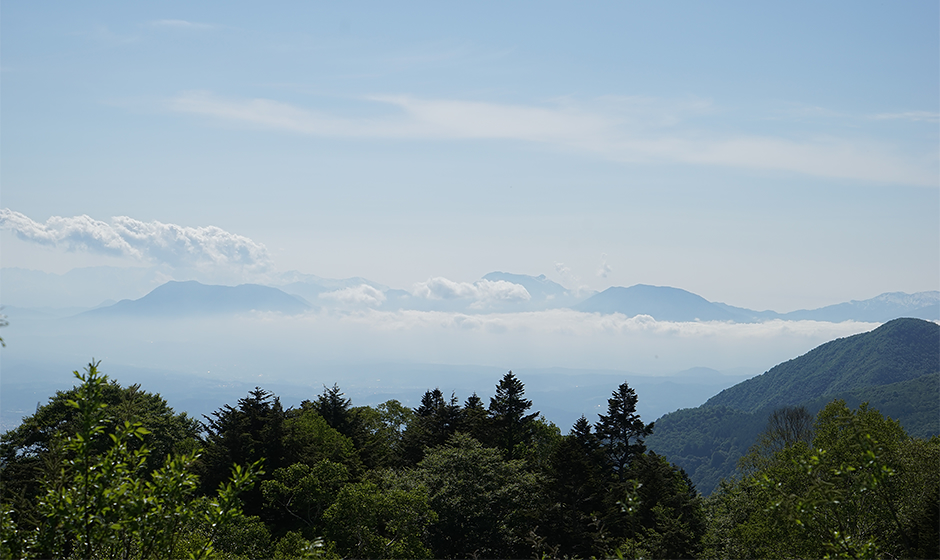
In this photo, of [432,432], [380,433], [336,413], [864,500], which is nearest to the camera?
[864,500]

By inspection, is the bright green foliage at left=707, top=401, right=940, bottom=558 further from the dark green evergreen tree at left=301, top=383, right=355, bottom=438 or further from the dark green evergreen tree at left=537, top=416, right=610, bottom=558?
the dark green evergreen tree at left=301, top=383, right=355, bottom=438

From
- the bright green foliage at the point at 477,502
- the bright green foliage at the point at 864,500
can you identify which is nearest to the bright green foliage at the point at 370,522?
the bright green foliage at the point at 477,502

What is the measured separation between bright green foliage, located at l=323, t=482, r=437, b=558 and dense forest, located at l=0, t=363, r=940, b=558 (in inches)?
3.0

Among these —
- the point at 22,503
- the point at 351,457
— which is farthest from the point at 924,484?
the point at 22,503

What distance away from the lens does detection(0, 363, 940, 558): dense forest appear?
10266 millimetres

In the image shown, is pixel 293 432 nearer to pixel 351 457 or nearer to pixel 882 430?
pixel 351 457

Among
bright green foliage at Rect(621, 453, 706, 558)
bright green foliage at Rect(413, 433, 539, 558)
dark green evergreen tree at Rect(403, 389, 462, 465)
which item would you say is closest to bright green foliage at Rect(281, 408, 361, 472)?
bright green foliage at Rect(413, 433, 539, 558)

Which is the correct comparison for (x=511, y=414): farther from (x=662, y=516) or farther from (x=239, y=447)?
(x=239, y=447)

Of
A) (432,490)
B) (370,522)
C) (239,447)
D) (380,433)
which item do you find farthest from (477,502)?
(380,433)

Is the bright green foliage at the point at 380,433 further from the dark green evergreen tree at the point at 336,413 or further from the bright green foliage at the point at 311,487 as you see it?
the bright green foliage at the point at 311,487

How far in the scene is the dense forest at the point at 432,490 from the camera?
10.3 metres

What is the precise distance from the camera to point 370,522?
25.2 metres

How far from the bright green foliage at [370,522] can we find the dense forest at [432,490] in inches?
3.0

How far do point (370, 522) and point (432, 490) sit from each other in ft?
25.0
